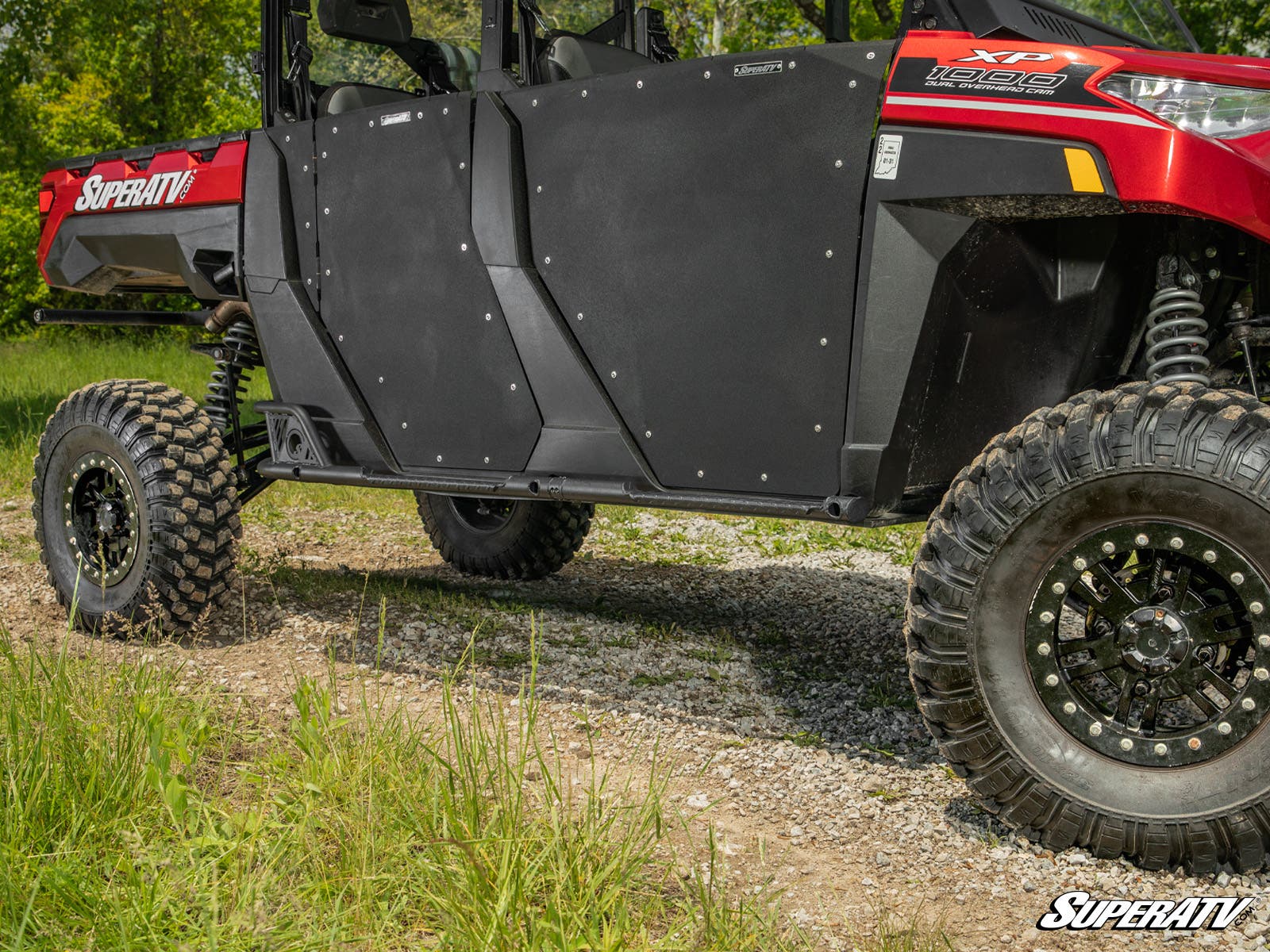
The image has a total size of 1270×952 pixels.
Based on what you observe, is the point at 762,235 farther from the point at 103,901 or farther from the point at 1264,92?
the point at 103,901

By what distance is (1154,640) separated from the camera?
2.68m

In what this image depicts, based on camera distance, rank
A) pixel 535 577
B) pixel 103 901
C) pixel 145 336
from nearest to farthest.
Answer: pixel 103 901
pixel 535 577
pixel 145 336

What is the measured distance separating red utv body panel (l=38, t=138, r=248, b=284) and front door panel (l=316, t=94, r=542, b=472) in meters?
0.48

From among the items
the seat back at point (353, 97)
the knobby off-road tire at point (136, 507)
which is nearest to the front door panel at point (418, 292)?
the seat back at point (353, 97)

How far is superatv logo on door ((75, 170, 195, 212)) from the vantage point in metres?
4.68

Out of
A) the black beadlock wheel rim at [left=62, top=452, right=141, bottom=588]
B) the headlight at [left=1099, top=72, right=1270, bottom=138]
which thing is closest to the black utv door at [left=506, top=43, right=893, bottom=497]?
the headlight at [left=1099, top=72, right=1270, bottom=138]

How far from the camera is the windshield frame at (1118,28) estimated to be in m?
3.38

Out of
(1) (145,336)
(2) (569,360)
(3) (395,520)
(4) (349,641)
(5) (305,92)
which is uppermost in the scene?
(5) (305,92)

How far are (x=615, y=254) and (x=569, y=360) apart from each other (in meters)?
0.34

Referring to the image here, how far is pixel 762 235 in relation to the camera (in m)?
3.20

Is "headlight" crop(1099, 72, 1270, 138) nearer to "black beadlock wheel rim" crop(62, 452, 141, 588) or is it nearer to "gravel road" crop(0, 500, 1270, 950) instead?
"gravel road" crop(0, 500, 1270, 950)

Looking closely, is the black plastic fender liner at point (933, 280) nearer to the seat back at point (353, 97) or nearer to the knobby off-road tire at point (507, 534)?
the seat back at point (353, 97)

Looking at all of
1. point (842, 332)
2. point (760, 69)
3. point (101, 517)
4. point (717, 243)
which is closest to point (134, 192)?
point (101, 517)

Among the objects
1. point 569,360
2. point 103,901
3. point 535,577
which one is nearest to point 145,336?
point 535,577
